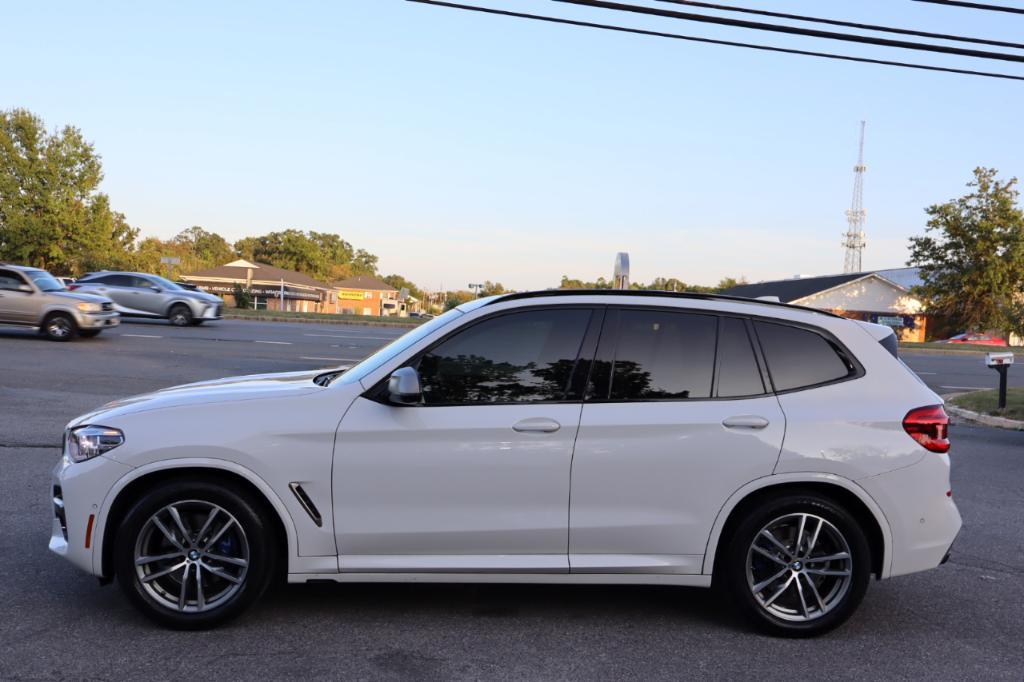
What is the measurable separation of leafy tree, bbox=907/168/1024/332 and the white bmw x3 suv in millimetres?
53578

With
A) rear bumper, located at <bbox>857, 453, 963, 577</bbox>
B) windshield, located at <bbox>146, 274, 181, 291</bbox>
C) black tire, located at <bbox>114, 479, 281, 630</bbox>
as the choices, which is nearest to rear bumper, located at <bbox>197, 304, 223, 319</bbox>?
windshield, located at <bbox>146, 274, 181, 291</bbox>

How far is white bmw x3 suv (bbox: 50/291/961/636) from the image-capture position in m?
4.20

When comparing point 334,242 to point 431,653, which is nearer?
point 431,653

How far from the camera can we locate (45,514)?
246 inches

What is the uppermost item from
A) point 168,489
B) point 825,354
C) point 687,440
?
point 825,354

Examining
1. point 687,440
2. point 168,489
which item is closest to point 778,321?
point 687,440

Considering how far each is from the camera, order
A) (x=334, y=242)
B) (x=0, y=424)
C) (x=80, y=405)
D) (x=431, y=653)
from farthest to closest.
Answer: (x=334, y=242) < (x=80, y=405) < (x=0, y=424) < (x=431, y=653)

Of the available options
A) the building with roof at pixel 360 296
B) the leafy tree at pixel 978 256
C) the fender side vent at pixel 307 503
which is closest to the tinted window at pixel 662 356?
the fender side vent at pixel 307 503

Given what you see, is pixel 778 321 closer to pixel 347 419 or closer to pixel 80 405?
pixel 347 419

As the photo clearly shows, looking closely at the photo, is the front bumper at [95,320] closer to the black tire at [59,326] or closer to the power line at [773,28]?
the black tire at [59,326]

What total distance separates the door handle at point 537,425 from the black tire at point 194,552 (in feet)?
4.26

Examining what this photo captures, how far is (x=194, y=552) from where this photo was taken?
13.8ft

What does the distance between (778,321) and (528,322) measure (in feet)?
4.36

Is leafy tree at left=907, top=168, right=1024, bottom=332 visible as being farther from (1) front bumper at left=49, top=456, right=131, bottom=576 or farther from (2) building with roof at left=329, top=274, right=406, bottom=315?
(2) building with roof at left=329, top=274, right=406, bottom=315
